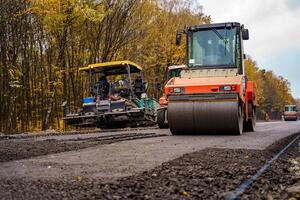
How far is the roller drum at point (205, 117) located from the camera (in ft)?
41.2

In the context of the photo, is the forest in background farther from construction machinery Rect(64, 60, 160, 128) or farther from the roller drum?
the roller drum

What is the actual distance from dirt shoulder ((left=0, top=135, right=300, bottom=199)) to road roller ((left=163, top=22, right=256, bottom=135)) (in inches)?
227

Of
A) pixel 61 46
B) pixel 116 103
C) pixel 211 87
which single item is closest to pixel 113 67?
pixel 116 103

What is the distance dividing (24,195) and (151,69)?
110ft

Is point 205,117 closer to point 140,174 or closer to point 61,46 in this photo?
point 140,174

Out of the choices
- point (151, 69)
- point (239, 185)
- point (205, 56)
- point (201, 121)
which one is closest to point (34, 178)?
point (239, 185)

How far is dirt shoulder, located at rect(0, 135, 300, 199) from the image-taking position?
15.0 ft

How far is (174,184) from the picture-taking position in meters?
5.10

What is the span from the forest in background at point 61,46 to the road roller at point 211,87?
1105cm

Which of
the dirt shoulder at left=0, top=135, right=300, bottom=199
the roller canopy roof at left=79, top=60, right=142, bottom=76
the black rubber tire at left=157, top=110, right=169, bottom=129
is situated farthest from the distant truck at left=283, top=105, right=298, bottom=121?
the dirt shoulder at left=0, top=135, right=300, bottom=199

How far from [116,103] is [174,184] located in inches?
603

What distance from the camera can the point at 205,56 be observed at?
14.4 meters

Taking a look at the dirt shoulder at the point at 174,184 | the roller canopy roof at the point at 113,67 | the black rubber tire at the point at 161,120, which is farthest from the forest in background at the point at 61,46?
the dirt shoulder at the point at 174,184

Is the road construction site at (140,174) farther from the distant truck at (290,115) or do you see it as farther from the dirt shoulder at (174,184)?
the distant truck at (290,115)
